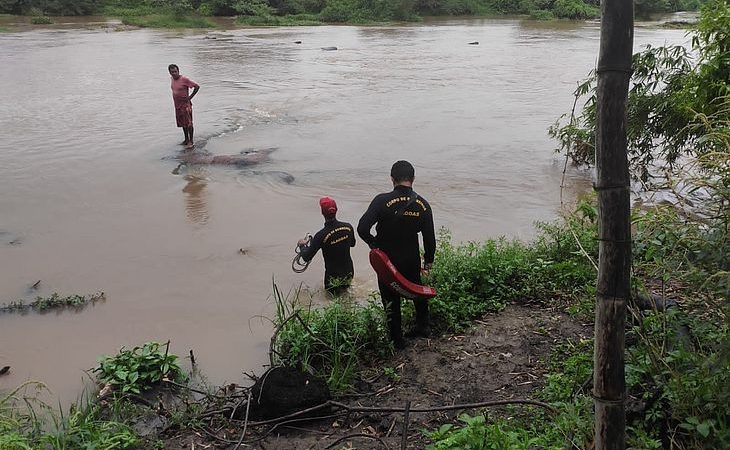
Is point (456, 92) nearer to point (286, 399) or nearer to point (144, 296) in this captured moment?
point (144, 296)

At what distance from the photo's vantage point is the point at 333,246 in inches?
259

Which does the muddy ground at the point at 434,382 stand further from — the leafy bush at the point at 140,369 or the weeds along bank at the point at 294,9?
the weeds along bank at the point at 294,9

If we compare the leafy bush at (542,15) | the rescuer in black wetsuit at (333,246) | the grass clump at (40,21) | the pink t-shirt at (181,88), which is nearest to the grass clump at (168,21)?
the grass clump at (40,21)

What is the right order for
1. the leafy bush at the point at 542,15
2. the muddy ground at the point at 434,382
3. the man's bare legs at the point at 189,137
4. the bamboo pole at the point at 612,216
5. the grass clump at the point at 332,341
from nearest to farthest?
the bamboo pole at the point at 612,216
the muddy ground at the point at 434,382
the grass clump at the point at 332,341
the man's bare legs at the point at 189,137
the leafy bush at the point at 542,15

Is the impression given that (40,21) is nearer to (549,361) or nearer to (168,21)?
(168,21)

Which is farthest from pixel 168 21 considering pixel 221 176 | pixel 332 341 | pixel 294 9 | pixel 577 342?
pixel 577 342

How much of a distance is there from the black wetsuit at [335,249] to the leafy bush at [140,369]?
1.81 m

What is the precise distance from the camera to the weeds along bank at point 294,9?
146ft

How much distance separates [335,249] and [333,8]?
4639cm

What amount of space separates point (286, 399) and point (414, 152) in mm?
9679

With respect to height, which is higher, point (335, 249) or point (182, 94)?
point (182, 94)

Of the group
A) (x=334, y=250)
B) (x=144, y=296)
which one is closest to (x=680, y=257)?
(x=334, y=250)

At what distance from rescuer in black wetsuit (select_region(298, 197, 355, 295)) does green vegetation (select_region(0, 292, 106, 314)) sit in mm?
2462

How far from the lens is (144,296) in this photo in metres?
7.15
